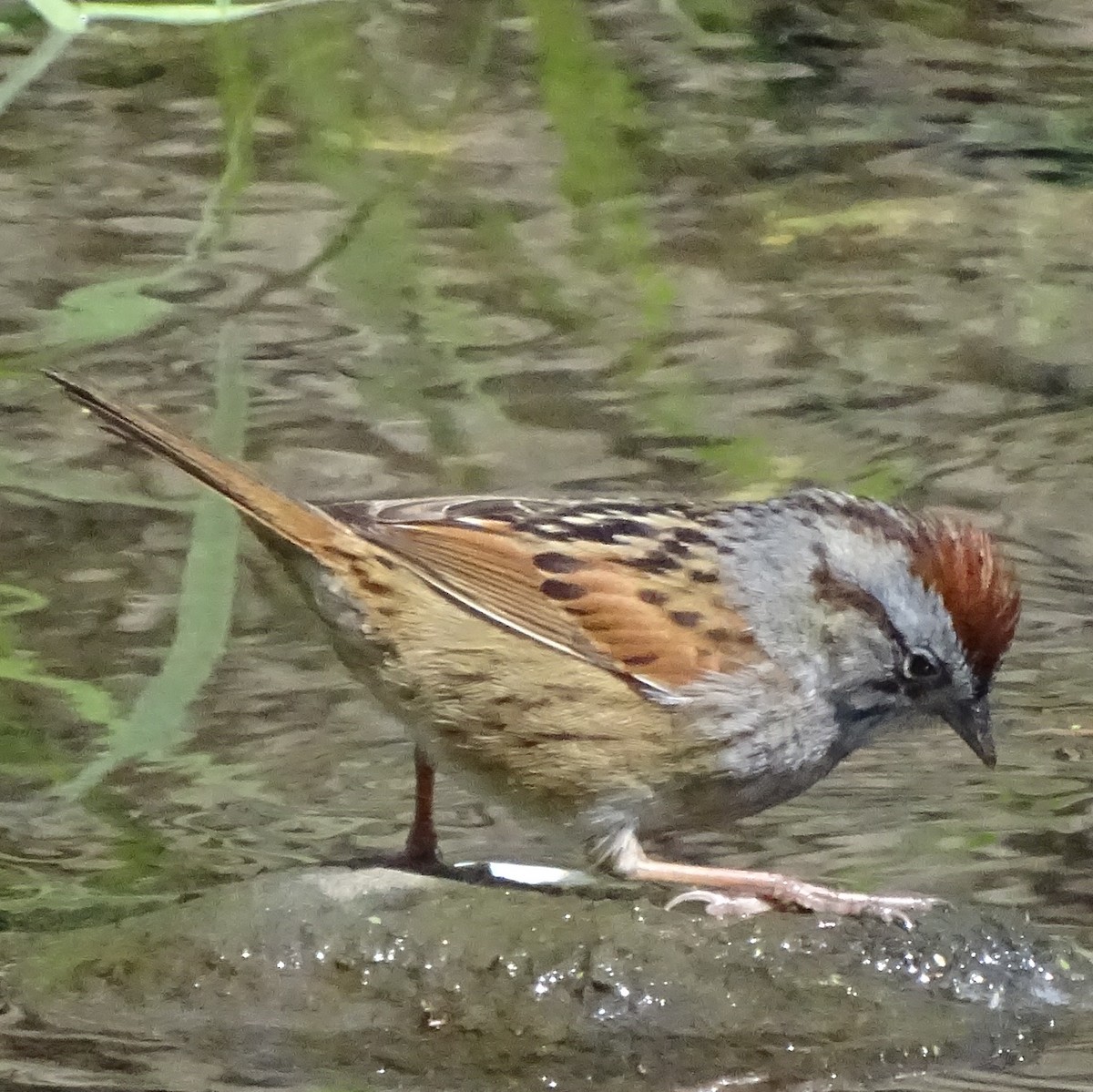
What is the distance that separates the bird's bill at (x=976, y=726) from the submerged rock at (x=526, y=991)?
477 millimetres

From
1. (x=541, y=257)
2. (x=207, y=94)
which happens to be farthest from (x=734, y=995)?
(x=207, y=94)

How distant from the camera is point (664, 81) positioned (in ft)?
29.3

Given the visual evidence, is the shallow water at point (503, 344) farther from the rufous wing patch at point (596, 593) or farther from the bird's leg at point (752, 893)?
the rufous wing patch at point (596, 593)

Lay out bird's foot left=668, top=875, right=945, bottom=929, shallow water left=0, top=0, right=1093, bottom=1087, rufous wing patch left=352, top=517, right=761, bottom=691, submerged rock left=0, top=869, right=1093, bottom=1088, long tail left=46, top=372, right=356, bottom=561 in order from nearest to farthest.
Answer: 1. submerged rock left=0, top=869, right=1093, bottom=1088
2. bird's foot left=668, top=875, right=945, bottom=929
3. long tail left=46, top=372, right=356, bottom=561
4. rufous wing patch left=352, top=517, right=761, bottom=691
5. shallow water left=0, top=0, right=1093, bottom=1087

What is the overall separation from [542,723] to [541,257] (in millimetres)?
3352

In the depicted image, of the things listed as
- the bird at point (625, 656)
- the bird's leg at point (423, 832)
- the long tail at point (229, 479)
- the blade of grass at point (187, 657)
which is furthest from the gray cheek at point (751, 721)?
the blade of grass at point (187, 657)

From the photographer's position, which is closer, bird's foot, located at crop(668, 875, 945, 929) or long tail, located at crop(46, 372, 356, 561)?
bird's foot, located at crop(668, 875, 945, 929)

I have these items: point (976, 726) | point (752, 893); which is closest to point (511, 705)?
point (752, 893)

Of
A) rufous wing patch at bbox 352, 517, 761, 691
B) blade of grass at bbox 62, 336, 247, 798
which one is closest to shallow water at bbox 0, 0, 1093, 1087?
blade of grass at bbox 62, 336, 247, 798

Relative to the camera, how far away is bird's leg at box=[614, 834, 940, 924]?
396 centimetres

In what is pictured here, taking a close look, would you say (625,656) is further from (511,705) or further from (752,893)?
(752,893)

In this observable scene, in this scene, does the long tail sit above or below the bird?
above

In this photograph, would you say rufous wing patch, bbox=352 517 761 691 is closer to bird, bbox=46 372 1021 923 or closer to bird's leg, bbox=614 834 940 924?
bird, bbox=46 372 1021 923

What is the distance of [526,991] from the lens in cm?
384
